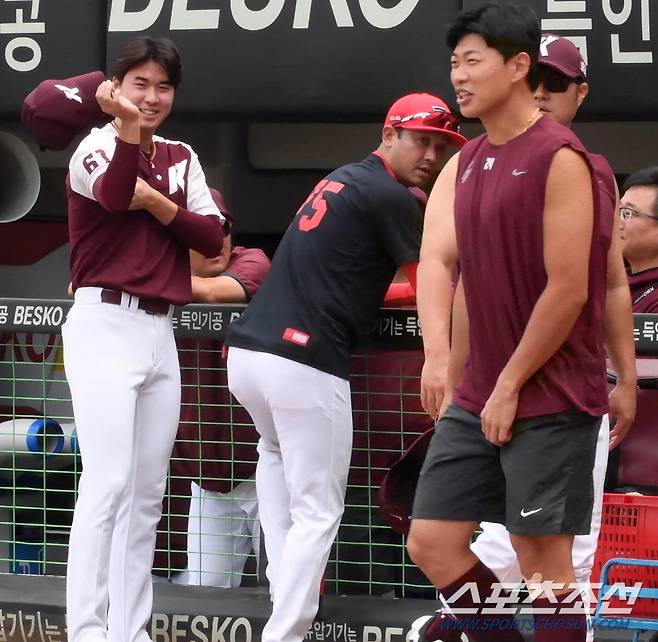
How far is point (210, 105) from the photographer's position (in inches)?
229

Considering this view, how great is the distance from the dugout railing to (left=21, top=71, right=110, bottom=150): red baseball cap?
51 cm

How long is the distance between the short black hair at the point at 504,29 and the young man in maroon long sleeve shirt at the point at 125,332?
97cm

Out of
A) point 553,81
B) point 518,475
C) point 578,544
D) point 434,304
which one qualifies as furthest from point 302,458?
point 553,81

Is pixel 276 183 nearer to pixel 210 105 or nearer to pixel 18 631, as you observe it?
pixel 210 105

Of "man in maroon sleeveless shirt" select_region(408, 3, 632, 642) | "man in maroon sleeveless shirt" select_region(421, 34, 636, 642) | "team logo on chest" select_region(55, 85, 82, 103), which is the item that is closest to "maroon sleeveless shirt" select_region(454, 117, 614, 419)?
"man in maroon sleeveless shirt" select_region(408, 3, 632, 642)

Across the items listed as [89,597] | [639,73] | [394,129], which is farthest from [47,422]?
[639,73]

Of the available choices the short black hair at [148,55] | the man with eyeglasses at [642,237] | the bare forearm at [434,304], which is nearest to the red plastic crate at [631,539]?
the bare forearm at [434,304]

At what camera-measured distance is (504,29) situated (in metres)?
3.11

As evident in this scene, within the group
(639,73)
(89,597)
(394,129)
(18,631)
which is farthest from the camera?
(639,73)

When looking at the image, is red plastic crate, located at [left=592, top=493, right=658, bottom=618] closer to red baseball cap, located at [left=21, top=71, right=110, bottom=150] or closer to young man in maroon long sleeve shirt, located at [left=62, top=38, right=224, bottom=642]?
young man in maroon long sleeve shirt, located at [left=62, top=38, right=224, bottom=642]

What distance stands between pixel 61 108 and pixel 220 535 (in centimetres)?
138

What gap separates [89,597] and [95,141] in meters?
1.22

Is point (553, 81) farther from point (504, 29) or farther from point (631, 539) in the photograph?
point (631, 539)

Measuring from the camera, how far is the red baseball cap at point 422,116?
13.0 feet
